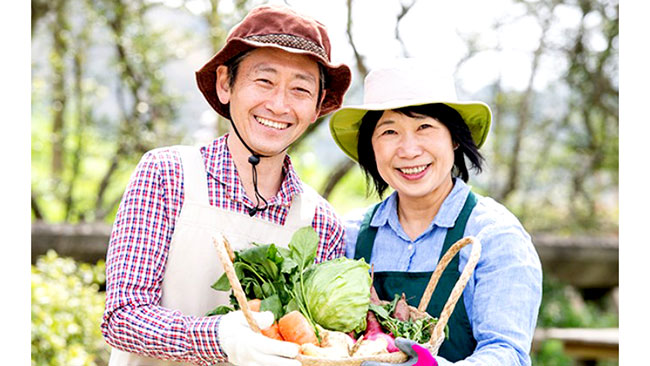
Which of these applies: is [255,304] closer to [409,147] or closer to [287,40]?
[409,147]

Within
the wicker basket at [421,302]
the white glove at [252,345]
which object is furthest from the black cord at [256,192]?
the white glove at [252,345]

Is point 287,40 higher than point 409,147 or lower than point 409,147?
higher

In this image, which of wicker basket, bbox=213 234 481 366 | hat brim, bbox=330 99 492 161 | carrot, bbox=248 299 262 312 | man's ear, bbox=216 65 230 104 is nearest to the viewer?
wicker basket, bbox=213 234 481 366

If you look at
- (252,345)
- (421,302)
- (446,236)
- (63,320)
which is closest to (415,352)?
(421,302)

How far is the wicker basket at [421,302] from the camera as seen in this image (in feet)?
6.84

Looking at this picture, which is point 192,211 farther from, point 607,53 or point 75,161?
point 607,53

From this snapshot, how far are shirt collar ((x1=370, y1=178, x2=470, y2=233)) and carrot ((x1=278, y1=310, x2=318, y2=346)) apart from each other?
83cm

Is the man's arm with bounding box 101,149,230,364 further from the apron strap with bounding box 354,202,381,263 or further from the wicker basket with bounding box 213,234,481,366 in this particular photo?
the apron strap with bounding box 354,202,381,263

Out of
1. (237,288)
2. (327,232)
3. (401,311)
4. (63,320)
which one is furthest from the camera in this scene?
(63,320)

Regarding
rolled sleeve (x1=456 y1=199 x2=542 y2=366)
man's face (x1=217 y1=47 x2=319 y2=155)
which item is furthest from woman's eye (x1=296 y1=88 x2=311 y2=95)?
rolled sleeve (x1=456 y1=199 x2=542 y2=366)

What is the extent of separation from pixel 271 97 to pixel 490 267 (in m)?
1.04

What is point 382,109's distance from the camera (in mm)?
2852

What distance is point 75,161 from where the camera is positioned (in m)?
8.28

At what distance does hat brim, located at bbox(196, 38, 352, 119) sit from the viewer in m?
2.77
